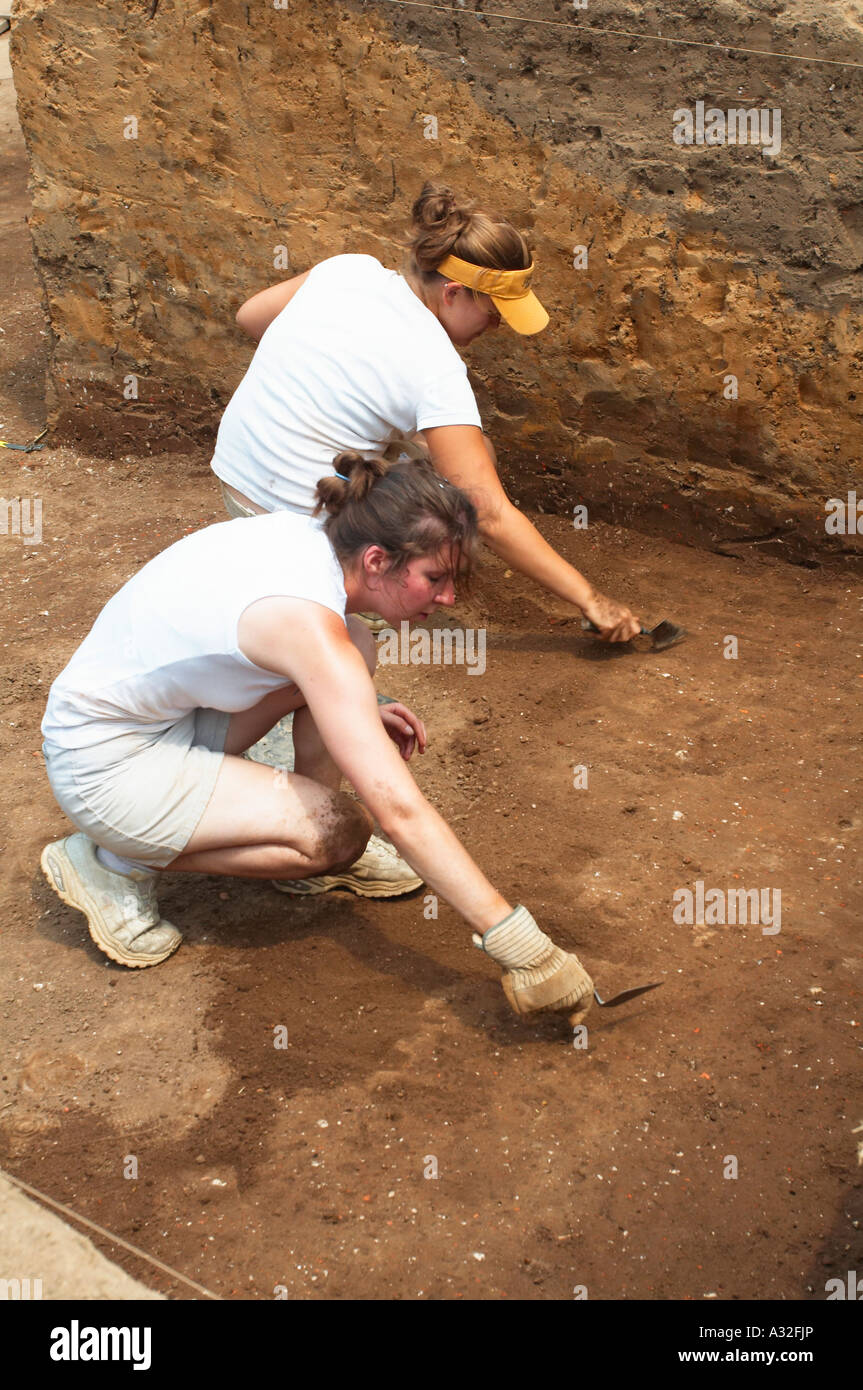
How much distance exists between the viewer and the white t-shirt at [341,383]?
303cm

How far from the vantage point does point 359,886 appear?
2.97 metres

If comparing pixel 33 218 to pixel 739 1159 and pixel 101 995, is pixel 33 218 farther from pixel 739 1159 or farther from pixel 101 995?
pixel 739 1159

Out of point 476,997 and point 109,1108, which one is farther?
point 476,997

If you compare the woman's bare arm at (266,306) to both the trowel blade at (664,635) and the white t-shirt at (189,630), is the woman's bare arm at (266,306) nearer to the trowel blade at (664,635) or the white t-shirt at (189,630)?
the white t-shirt at (189,630)

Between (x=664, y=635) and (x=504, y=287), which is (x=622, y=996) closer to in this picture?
(x=664, y=635)

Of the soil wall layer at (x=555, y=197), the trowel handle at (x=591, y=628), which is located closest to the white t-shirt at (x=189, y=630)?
the trowel handle at (x=591, y=628)

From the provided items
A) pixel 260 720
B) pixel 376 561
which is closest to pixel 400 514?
pixel 376 561

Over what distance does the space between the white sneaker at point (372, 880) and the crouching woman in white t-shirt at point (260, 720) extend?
0.13 meters

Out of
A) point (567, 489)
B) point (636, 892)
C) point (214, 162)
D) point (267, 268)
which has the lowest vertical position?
point (636, 892)

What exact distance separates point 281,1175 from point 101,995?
636mm

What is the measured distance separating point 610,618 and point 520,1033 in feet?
4.54

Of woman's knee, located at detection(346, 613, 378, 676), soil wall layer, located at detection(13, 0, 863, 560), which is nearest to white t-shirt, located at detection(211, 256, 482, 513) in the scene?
woman's knee, located at detection(346, 613, 378, 676)

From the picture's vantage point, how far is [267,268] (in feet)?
15.0

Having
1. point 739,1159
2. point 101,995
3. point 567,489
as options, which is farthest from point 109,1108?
point 567,489
